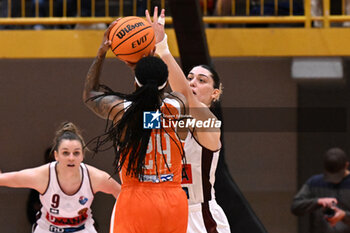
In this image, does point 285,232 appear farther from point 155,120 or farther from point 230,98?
point 155,120

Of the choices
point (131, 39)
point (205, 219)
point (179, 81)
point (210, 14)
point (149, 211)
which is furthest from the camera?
point (210, 14)

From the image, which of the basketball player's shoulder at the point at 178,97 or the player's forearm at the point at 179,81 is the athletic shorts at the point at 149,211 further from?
the player's forearm at the point at 179,81

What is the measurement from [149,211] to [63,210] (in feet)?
8.51

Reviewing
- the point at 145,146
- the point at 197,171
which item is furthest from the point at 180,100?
the point at 197,171

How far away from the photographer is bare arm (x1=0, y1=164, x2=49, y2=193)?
241 inches

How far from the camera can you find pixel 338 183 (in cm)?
732

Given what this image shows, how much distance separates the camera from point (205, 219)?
16.6ft

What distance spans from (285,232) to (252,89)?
1.77 metres

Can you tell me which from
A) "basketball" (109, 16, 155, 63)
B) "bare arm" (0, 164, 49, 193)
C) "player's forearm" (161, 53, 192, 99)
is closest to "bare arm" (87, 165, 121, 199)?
"bare arm" (0, 164, 49, 193)

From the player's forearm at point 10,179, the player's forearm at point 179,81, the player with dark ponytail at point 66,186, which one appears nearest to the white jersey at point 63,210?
the player with dark ponytail at point 66,186

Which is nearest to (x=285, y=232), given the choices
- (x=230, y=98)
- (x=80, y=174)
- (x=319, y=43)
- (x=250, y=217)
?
(x=250, y=217)

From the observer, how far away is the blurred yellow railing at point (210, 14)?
7.80m

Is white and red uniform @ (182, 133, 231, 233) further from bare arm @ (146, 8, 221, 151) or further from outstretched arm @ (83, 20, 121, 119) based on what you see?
outstretched arm @ (83, 20, 121, 119)

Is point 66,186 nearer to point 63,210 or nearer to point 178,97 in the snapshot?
point 63,210
